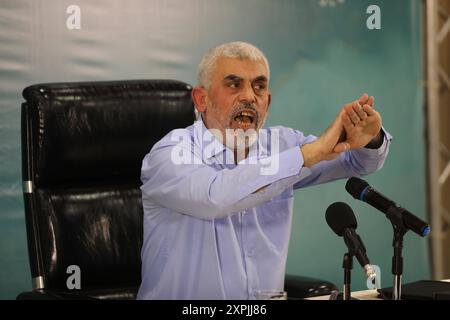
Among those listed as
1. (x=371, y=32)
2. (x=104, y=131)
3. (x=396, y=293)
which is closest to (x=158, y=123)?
(x=104, y=131)

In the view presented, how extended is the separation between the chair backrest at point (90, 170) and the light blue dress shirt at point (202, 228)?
119mm

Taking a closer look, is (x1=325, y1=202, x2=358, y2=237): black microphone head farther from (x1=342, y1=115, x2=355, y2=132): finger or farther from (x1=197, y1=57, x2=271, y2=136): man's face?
(x1=197, y1=57, x2=271, y2=136): man's face

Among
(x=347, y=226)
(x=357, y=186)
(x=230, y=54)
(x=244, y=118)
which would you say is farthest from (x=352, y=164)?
(x=347, y=226)

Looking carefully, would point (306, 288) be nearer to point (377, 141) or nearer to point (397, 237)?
point (377, 141)

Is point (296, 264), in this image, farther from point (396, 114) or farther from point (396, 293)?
point (396, 293)

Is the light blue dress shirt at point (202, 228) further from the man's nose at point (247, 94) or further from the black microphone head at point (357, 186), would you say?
the black microphone head at point (357, 186)

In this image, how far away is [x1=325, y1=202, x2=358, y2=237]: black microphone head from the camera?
5.61ft

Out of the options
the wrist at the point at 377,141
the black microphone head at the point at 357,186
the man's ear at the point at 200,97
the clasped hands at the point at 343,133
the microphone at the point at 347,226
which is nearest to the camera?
the microphone at the point at 347,226

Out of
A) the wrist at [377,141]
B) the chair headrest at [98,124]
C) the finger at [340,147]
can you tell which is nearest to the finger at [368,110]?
the finger at [340,147]

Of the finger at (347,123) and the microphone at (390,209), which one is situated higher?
the finger at (347,123)

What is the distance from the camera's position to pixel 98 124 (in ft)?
8.09

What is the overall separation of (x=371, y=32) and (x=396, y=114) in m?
0.49

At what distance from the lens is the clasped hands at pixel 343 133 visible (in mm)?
2041

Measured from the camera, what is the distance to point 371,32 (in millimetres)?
4441
